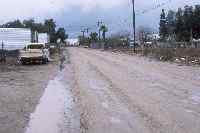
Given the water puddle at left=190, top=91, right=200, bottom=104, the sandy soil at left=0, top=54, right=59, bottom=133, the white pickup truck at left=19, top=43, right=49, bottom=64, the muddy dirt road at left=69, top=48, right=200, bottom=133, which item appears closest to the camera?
the muddy dirt road at left=69, top=48, right=200, bottom=133

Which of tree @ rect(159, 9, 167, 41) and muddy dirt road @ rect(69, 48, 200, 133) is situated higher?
tree @ rect(159, 9, 167, 41)

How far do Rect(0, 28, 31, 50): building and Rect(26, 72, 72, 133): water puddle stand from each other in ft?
144

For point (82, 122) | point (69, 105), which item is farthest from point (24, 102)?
point (82, 122)

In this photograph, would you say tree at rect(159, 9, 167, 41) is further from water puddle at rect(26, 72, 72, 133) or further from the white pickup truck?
water puddle at rect(26, 72, 72, 133)

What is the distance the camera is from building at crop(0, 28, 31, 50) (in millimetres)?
64938

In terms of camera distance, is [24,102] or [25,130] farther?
[24,102]

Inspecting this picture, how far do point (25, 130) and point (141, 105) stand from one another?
4.52 m

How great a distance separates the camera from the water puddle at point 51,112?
11694 mm

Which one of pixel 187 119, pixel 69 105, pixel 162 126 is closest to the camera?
pixel 162 126

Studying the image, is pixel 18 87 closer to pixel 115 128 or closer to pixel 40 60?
pixel 115 128

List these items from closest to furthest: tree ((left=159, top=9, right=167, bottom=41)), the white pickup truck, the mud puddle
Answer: the mud puddle < the white pickup truck < tree ((left=159, top=9, right=167, bottom=41))

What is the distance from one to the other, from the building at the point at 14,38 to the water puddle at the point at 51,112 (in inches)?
1729

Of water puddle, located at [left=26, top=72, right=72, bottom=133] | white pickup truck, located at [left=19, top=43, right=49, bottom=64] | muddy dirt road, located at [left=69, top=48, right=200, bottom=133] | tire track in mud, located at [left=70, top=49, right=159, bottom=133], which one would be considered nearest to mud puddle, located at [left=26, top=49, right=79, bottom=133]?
water puddle, located at [left=26, top=72, right=72, bottom=133]

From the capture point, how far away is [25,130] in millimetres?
11414
